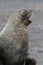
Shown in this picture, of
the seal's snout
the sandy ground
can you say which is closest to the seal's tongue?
the seal's snout

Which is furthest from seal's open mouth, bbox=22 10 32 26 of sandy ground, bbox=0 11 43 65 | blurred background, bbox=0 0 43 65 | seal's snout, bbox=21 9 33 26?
sandy ground, bbox=0 11 43 65

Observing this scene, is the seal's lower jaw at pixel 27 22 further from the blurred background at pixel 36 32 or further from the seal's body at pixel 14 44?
the blurred background at pixel 36 32

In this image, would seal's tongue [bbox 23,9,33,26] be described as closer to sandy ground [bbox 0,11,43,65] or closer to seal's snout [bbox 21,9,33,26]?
seal's snout [bbox 21,9,33,26]

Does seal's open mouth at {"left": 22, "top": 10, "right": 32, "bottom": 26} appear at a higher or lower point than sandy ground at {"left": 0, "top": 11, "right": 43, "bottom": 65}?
higher

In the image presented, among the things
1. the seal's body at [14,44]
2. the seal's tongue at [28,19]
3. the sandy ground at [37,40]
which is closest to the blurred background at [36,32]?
the sandy ground at [37,40]

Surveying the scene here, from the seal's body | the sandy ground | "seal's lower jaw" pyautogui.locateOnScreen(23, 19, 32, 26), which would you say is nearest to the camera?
the seal's body

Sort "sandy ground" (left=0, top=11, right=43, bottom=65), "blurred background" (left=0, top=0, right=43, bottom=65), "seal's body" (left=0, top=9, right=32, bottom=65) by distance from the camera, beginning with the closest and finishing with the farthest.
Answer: "seal's body" (left=0, top=9, right=32, bottom=65) < "sandy ground" (left=0, top=11, right=43, bottom=65) < "blurred background" (left=0, top=0, right=43, bottom=65)

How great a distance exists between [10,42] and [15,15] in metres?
0.39

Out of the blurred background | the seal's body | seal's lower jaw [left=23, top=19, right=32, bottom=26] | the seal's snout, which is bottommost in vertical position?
the blurred background

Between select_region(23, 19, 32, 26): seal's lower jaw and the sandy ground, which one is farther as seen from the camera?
the sandy ground

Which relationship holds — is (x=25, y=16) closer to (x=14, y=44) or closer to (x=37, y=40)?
(x=14, y=44)

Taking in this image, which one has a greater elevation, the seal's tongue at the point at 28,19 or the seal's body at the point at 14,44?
the seal's tongue at the point at 28,19

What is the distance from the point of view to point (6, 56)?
4.96 m

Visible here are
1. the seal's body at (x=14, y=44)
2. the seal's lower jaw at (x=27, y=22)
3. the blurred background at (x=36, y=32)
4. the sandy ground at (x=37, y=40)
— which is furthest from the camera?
the blurred background at (x=36, y=32)
